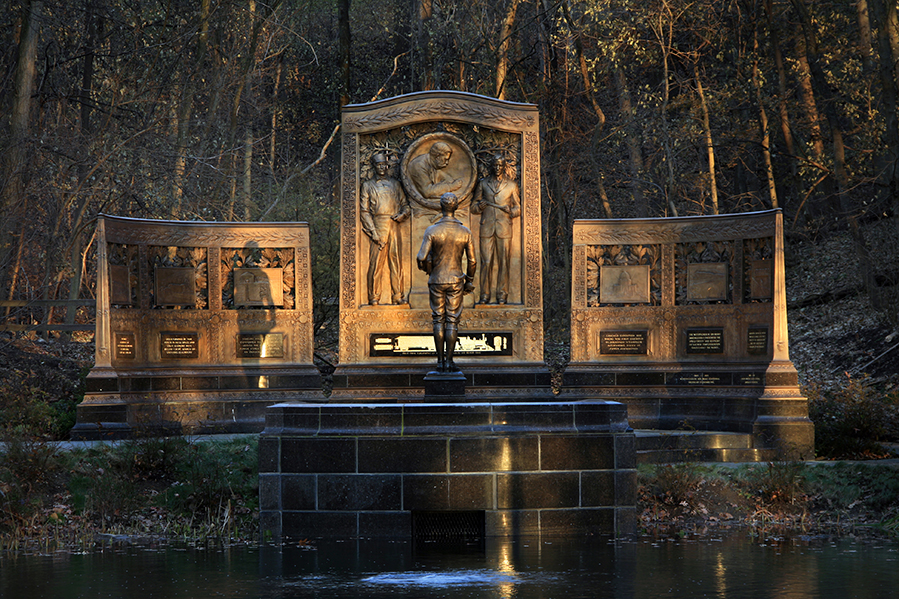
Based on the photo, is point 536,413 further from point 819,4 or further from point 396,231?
point 819,4

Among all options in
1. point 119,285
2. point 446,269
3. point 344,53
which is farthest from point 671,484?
point 344,53

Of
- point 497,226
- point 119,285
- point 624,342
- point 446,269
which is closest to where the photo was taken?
point 446,269

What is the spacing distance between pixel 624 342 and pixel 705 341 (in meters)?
1.25

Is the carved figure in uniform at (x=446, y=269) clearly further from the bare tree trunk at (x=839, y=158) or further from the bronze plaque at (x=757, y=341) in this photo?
the bare tree trunk at (x=839, y=158)

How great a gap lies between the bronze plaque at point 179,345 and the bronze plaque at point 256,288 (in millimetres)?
918

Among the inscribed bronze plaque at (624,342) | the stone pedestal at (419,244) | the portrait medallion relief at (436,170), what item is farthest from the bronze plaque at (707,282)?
the portrait medallion relief at (436,170)

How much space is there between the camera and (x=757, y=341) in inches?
639

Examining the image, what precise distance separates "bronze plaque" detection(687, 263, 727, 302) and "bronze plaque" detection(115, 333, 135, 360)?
8680mm

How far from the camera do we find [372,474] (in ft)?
37.1

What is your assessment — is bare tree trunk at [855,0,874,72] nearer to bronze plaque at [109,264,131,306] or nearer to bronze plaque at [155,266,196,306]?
bronze plaque at [155,266,196,306]

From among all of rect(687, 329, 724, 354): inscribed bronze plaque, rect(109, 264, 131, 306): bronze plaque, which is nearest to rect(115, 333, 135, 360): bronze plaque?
rect(109, 264, 131, 306): bronze plaque

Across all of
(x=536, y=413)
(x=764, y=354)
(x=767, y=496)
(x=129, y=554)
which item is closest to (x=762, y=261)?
(x=764, y=354)

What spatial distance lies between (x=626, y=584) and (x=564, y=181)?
20.7m

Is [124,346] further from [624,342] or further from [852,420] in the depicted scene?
[852,420]
